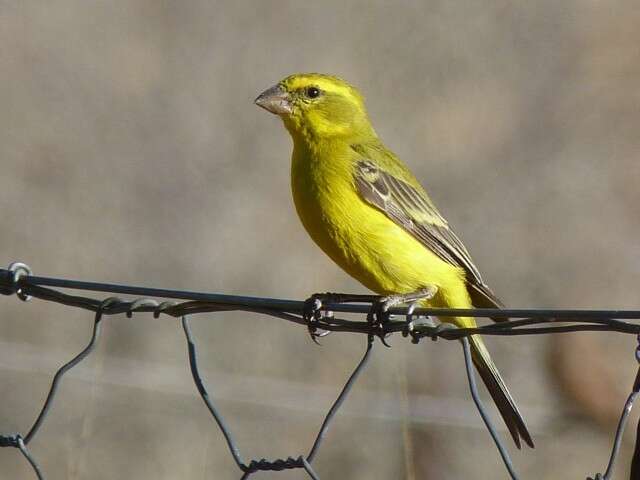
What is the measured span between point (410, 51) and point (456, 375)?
2.97 metres

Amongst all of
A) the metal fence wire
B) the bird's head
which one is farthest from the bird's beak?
the metal fence wire

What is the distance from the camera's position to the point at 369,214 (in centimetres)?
533

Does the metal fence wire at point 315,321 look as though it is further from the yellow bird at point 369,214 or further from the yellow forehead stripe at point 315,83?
the yellow forehead stripe at point 315,83

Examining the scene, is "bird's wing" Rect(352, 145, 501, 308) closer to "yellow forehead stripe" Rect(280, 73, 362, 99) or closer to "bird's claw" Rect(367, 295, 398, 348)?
"yellow forehead stripe" Rect(280, 73, 362, 99)

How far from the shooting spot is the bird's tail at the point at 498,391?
4.84 meters

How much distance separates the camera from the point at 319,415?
778cm

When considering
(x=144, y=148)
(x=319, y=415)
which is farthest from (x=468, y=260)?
(x=144, y=148)

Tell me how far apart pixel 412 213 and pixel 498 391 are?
0.95 meters

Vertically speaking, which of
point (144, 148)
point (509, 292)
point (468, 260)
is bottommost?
point (468, 260)

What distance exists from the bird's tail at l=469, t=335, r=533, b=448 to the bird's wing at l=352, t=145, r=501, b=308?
23 centimetres

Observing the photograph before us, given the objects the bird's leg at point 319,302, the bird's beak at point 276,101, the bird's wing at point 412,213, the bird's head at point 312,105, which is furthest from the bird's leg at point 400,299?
the bird's beak at point 276,101

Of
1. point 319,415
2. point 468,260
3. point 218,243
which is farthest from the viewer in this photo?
point 218,243

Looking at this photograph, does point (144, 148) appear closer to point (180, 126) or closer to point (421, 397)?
point (180, 126)

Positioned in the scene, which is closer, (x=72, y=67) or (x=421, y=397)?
(x=421, y=397)
